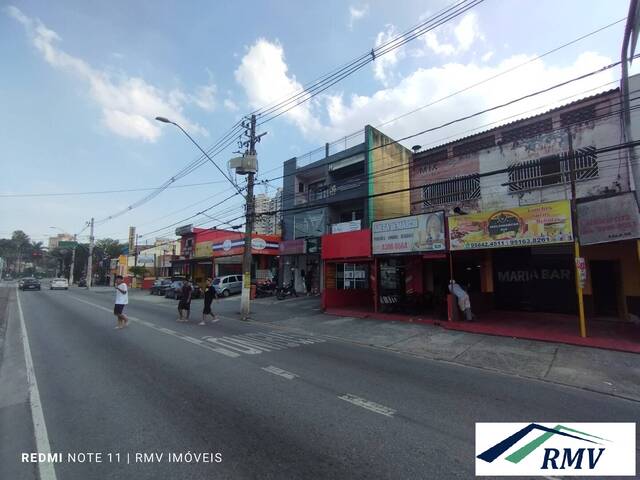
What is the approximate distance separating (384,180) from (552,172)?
9.32m

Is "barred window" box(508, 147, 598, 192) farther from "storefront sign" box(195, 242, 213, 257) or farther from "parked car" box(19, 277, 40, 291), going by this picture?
"parked car" box(19, 277, 40, 291)

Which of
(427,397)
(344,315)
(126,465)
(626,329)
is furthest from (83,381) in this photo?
(626,329)

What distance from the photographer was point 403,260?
1842cm

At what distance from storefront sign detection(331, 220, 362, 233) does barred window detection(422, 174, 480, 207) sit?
467 centimetres

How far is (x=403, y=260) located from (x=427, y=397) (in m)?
13.4

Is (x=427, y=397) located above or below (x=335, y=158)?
below

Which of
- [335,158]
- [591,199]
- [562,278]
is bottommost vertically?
[562,278]

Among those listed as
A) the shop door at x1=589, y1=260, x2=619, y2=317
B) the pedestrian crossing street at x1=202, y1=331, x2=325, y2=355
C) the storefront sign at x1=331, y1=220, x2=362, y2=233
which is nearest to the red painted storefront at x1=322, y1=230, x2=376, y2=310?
the storefront sign at x1=331, y1=220, x2=362, y2=233

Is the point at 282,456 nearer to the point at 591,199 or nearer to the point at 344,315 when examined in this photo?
the point at 591,199

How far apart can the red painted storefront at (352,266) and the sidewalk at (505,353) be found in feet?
11.3

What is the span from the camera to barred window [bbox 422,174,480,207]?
1715 cm

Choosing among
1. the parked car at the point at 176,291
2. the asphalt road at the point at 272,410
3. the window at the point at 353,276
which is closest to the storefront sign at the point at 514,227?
the asphalt road at the point at 272,410

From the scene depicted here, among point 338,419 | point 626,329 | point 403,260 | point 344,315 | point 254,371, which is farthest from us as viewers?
point 403,260

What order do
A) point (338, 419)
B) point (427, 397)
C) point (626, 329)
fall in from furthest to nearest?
point (626, 329) → point (427, 397) → point (338, 419)
